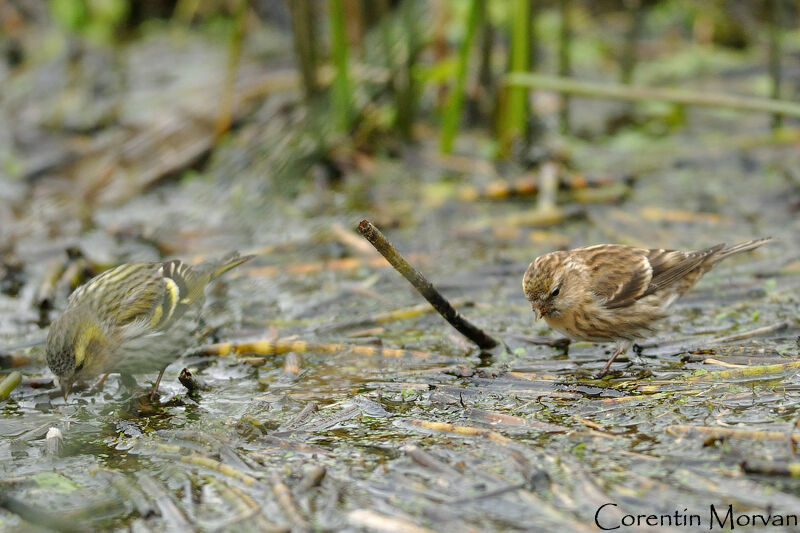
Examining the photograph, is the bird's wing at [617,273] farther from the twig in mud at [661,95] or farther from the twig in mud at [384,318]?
the twig in mud at [661,95]

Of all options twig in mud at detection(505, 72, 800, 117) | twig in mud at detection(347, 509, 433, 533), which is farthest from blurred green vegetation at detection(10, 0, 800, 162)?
twig in mud at detection(347, 509, 433, 533)

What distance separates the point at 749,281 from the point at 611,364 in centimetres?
149

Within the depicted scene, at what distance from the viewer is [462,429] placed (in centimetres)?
428

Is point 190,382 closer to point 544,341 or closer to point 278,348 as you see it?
point 278,348

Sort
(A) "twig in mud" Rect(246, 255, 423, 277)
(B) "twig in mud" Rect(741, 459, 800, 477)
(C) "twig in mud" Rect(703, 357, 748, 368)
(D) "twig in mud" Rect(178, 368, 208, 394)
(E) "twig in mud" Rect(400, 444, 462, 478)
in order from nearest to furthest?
(B) "twig in mud" Rect(741, 459, 800, 477) → (E) "twig in mud" Rect(400, 444, 462, 478) → (C) "twig in mud" Rect(703, 357, 748, 368) → (D) "twig in mud" Rect(178, 368, 208, 394) → (A) "twig in mud" Rect(246, 255, 423, 277)

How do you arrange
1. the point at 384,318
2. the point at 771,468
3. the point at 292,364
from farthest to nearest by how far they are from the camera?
the point at 384,318, the point at 292,364, the point at 771,468

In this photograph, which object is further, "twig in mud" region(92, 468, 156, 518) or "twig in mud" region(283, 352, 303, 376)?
"twig in mud" region(283, 352, 303, 376)

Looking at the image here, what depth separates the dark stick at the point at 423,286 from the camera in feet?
14.8

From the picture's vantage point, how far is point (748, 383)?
4605 mm

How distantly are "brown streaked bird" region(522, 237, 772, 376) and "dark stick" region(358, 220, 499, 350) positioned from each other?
0.41m

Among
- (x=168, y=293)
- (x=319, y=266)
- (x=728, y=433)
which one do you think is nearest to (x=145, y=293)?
(x=168, y=293)

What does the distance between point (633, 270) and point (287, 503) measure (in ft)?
9.78

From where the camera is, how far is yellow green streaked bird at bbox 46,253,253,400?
4.96 m

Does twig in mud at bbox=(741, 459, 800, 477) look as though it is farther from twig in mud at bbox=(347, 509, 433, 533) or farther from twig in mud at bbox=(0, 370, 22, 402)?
twig in mud at bbox=(0, 370, 22, 402)
